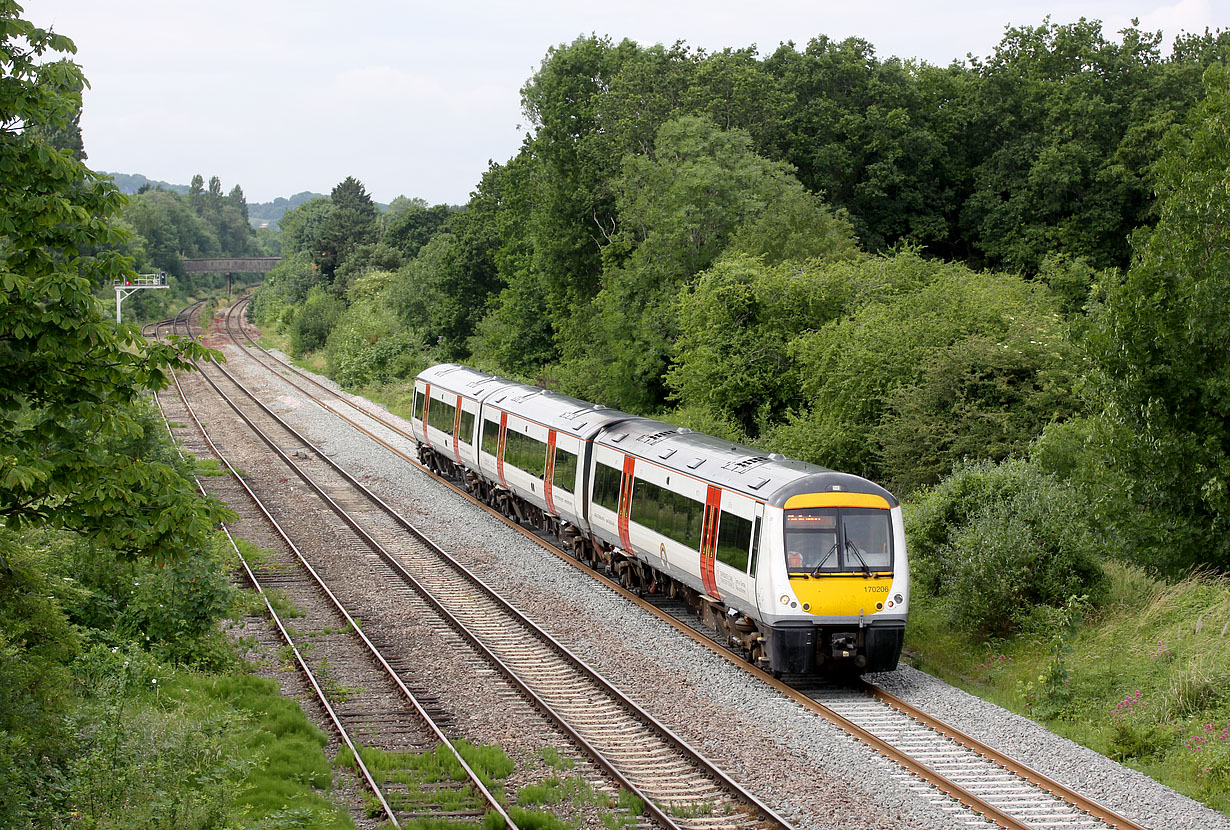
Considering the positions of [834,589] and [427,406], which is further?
[427,406]

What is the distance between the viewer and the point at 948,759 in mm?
11836

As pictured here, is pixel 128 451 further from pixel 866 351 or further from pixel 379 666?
pixel 866 351

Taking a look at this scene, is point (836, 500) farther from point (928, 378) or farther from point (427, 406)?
point (427, 406)

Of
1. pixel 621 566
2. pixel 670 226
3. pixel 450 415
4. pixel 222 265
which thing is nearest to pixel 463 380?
pixel 450 415

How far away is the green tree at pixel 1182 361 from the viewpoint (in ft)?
51.5

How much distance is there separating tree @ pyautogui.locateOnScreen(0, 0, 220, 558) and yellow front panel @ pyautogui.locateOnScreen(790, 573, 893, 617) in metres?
8.27

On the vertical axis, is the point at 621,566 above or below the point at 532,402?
below

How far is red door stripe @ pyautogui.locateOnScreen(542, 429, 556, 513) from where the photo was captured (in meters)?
23.0

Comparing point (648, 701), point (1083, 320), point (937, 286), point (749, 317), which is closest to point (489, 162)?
point (749, 317)

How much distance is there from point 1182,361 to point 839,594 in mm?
6493

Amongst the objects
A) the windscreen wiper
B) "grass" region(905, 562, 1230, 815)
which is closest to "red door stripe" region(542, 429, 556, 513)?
"grass" region(905, 562, 1230, 815)

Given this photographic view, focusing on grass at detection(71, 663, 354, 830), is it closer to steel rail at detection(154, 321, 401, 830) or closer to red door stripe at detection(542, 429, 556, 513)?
steel rail at detection(154, 321, 401, 830)

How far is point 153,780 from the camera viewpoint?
959 cm

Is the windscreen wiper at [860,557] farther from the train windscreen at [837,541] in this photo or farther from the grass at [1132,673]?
the grass at [1132,673]
